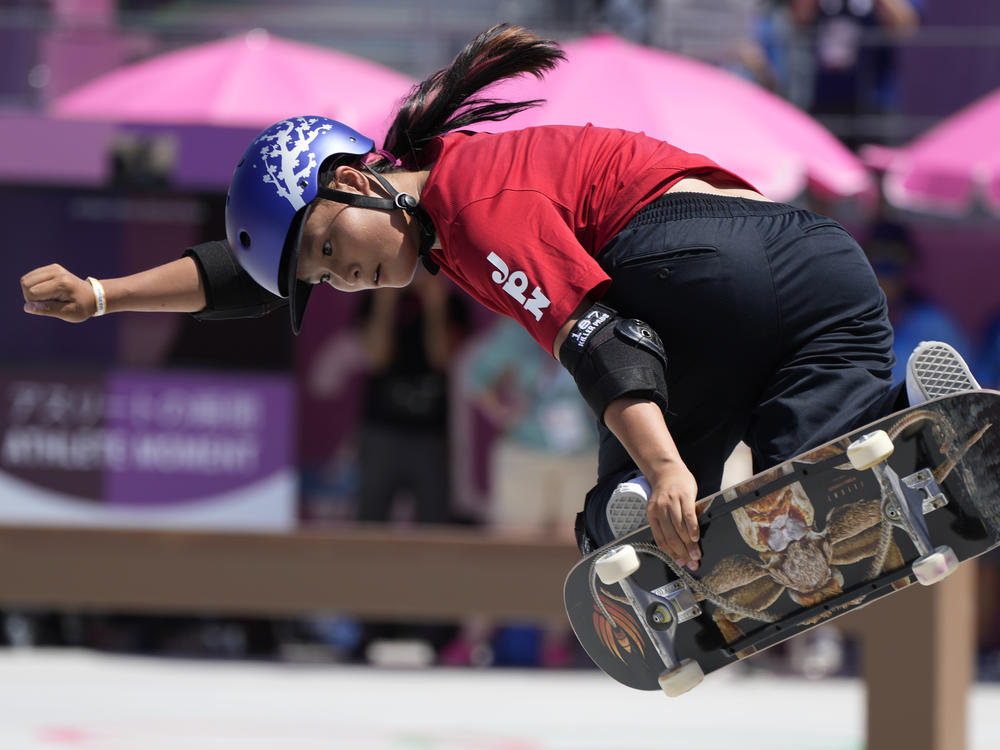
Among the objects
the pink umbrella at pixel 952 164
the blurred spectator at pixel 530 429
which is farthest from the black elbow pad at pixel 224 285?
the pink umbrella at pixel 952 164

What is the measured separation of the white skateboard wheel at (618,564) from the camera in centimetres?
314

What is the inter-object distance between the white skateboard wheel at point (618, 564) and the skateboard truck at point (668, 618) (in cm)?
18

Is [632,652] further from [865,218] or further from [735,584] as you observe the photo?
[865,218]

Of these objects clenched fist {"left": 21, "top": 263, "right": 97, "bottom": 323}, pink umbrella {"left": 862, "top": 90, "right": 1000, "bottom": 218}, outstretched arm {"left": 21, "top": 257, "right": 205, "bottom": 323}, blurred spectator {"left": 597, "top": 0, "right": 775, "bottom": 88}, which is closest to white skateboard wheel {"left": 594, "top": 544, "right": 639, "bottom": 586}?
outstretched arm {"left": 21, "top": 257, "right": 205, "bottom": 323}

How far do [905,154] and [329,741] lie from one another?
463 cm

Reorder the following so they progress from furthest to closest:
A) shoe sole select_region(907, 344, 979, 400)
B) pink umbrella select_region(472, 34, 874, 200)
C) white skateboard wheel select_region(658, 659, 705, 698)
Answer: pink umbrella select_region(472, 34, 874, 200) → white skateboard wheel select_region(658, 659, 705, 698) → shoe sole select_region(907, 344, 979, 400)

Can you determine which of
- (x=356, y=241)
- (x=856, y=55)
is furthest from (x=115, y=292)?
(x=856, y=55)

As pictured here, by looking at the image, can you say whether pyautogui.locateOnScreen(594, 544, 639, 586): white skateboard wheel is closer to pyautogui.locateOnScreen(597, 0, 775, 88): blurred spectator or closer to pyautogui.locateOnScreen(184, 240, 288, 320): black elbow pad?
pyautogui.locateOnScreen(184, 240, 288, 320): black elbow pad

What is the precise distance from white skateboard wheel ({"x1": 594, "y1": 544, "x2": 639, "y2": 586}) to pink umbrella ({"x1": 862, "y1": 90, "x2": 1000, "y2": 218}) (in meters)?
5.58

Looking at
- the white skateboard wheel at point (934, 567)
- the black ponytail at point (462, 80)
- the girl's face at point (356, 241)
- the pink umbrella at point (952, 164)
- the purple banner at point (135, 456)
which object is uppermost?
the black ponytail at point (462, 80)

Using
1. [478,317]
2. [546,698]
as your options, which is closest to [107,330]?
Answer: [478,317]

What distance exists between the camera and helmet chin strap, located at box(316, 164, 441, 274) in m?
3.25

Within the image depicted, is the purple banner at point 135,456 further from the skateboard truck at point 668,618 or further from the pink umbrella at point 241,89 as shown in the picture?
the skateboard truck at point 668,618

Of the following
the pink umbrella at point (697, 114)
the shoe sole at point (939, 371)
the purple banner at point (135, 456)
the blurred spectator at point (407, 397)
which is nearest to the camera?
the shoe sole at point (939, 371)
